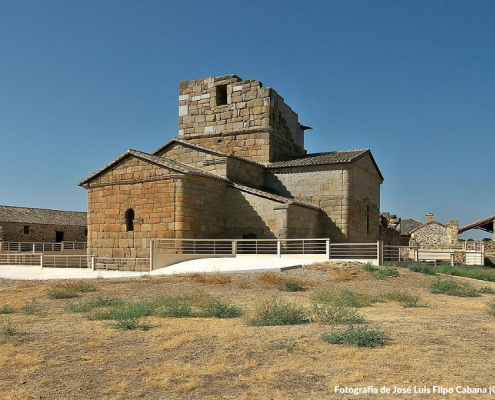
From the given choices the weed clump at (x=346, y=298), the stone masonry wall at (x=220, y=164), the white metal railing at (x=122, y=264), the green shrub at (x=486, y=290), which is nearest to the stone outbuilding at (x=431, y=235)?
the stone masonry wall at (x=220, y=164)

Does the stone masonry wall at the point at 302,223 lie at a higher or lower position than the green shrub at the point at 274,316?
higher

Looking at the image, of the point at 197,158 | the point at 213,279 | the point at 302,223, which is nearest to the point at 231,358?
the point at 213,279

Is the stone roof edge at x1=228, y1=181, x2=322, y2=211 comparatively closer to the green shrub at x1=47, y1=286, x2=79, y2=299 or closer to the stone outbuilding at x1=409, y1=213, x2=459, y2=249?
the green shrub at x1=47, y1=286, x2=79, y2=299

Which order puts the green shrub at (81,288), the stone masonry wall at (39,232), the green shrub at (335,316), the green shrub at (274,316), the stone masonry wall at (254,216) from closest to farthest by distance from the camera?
the green shrub at (335,316) → the green shrub at (274,316) → the green shrub at (81,288) → the stone masonry wall at (254,216) → the stone masonry wall at (39,232)

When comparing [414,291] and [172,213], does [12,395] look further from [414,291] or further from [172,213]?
[172,213]

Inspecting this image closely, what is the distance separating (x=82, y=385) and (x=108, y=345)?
1.74 metres

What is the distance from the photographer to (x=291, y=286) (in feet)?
42.2

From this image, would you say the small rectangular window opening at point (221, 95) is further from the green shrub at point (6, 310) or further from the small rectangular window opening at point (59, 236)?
the small rectangular window opening at point (59, 236)

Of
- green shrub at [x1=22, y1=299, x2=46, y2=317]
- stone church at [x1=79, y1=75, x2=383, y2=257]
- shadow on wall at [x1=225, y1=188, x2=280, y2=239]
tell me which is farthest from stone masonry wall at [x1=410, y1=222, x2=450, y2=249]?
green shrub at [x1=22, y1=299, x2=46, y2=317]

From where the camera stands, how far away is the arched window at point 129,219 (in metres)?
21.0

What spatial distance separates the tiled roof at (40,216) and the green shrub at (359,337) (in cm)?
3607

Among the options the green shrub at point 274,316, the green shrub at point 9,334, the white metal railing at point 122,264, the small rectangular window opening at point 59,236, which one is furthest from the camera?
the small rectangular window opening at point 59,236

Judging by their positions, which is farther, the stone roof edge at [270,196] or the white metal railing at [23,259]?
the white metal railing at [23,259]

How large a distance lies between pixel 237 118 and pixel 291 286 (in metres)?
15.2
